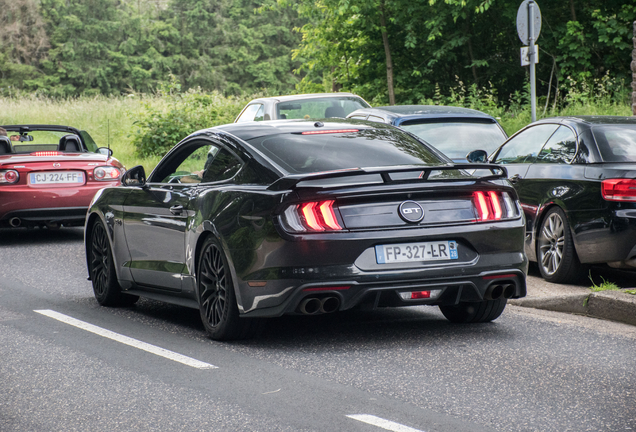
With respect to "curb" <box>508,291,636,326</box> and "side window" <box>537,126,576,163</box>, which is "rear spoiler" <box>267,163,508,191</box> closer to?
"curb" <box>508,291,636,326</box>

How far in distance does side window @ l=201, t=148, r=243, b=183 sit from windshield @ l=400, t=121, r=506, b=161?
4716 mm

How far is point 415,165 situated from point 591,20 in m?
18.9

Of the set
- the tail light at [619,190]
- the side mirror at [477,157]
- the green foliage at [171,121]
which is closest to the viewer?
the tail light at [619,190]

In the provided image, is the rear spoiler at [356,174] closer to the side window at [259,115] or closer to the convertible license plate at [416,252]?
the convertible license plate at [416,252]

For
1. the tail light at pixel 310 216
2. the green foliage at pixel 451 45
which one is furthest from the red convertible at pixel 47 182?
the green foliage at pixel 451 45

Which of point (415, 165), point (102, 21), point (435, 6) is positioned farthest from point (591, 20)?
point (102, 21)

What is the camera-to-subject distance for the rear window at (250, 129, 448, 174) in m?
6.00

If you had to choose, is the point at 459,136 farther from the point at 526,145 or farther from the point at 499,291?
the point at 499,291

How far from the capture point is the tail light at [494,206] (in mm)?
5781

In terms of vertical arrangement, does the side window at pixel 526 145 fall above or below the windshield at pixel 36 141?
below

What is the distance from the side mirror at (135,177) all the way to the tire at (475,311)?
2.48 meters

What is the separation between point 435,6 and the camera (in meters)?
25.1

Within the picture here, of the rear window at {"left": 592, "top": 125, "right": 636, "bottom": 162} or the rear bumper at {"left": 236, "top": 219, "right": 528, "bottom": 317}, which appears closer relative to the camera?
the rear bumper at {"left": 236, "top": 219, "right": 528, "bottom": 317}

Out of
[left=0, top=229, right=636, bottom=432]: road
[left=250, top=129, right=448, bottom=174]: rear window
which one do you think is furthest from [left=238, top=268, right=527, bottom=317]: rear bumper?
[left=250, top=129, right=448, bottom=174]: rear window
